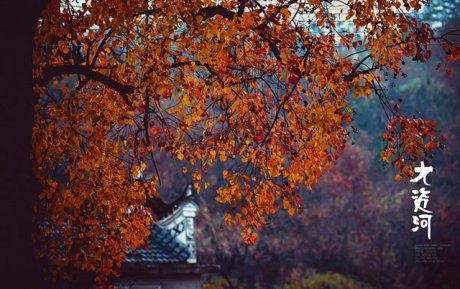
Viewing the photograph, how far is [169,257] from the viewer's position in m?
16.6

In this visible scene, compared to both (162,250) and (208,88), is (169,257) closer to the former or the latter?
(162,250)

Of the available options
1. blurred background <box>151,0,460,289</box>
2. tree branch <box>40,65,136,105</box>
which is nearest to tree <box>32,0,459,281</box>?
tree branch <box>40,65,136,105</box>

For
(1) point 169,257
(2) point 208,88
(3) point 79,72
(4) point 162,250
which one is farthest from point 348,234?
(3) point 79,72

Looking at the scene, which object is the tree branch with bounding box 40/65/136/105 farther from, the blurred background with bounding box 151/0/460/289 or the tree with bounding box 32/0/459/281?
the blurred background with bounding box 151/0/460/289

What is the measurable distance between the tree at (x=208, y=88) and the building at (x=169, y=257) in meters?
5.92

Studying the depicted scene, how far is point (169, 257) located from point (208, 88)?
9365mm

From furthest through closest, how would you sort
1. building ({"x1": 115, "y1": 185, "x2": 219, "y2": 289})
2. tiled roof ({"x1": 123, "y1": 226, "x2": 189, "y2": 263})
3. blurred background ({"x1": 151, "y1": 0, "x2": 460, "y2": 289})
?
blurred background ({"x1": 151, "y1": 0, "x2": 460, "y2": 289})
tiled roof ({"x1": 123, "y1": 226, "x2": 189, "y2": 263})
building ({"x1": 115, "y1": 185, "x2": 219, "y2": 289})

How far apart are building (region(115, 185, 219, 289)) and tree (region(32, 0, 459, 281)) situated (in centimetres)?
592

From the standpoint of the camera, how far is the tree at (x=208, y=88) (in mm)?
7434

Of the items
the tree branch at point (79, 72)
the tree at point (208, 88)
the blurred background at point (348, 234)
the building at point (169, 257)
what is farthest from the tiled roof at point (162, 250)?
the blurred background at point (348, 234)

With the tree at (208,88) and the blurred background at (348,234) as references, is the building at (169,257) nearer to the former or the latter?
the tree at (208,88)

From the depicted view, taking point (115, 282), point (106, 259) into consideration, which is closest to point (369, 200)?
point (115, 282)

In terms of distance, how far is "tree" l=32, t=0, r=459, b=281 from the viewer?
24.4ft

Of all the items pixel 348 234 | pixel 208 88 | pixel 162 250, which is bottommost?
pixel 162 250
